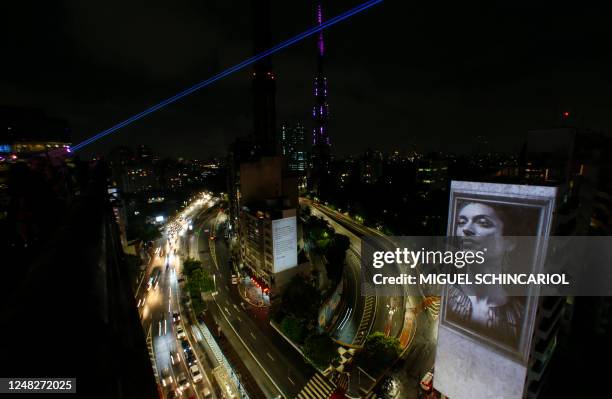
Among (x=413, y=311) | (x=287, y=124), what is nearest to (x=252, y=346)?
(x=413, y=311)

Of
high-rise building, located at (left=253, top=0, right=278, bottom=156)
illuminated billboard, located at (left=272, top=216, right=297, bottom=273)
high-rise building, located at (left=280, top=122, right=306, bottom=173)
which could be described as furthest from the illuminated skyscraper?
illuminated billboard, located at (left=272, top=216, right=297, bottom=273)

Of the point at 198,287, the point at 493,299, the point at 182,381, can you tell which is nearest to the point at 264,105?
the point at 198,287

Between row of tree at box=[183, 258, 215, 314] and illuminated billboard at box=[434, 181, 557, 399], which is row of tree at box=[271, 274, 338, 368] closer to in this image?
row of tree at box=[183, 258, 215, 314]

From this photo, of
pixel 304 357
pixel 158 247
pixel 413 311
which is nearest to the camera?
pixel 304 357

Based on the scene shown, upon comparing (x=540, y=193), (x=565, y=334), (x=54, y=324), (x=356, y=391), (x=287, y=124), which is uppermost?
(x=287, y=124)

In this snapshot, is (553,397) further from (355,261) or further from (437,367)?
(355,261)

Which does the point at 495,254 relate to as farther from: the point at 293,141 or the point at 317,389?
the point at 293,141

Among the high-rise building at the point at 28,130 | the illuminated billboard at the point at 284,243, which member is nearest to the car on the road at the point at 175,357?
the illuminated billboard at the point at 284,243

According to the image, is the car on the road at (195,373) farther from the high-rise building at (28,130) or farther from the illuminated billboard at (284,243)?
the high-rise building at (28,130)
